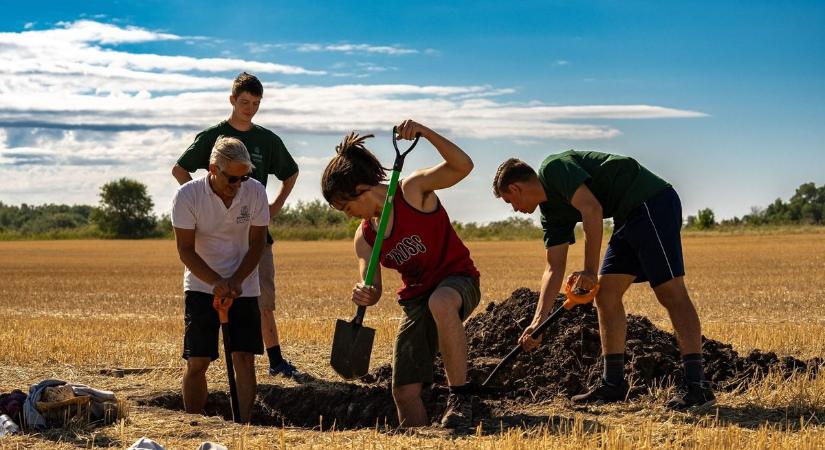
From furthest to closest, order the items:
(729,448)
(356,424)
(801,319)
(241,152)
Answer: (801,319)
(356,424)
(241,152)
(729,448)

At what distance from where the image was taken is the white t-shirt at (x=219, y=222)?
6227 millimetres

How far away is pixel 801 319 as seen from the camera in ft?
43.9

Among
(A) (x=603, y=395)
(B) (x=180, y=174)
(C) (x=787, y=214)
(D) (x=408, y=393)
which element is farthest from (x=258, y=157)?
(C) (x=787, y=214)

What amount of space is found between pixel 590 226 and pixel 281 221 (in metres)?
63.3

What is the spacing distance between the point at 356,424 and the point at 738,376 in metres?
2.92

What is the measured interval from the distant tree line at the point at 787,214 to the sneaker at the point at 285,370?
5963cm

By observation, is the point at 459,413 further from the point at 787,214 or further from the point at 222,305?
the point at 787,214

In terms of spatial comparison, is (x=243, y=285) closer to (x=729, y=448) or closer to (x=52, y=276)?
(x=729, y=448)

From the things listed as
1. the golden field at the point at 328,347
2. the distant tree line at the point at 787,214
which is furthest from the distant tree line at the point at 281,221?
the golden field at the point at 328,347

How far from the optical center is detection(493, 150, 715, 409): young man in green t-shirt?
5.96 meters

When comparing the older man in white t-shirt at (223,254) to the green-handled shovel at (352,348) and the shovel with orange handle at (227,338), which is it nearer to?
the shovel with orange handle at (227,338)

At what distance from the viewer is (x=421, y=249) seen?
5938 mm

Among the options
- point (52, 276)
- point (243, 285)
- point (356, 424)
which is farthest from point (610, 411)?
point (52, 276)

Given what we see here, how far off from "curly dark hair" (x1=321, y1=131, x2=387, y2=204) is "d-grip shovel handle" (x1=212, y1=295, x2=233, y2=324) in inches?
40.4
